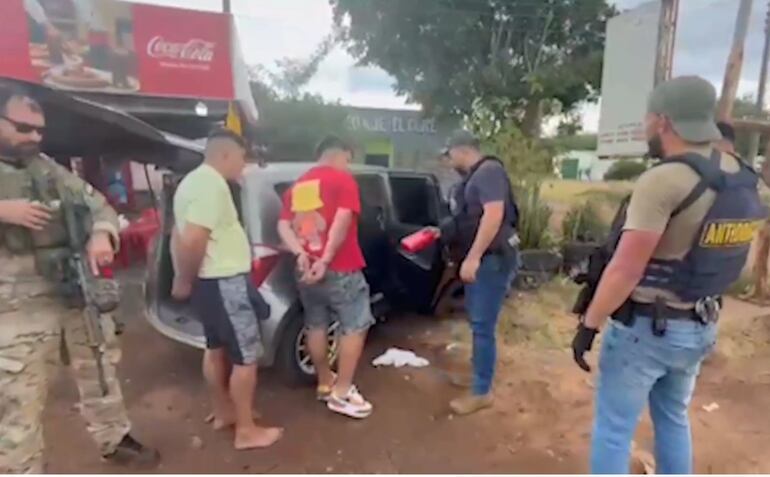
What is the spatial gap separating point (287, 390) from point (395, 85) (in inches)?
528

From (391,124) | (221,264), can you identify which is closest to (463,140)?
(221,264)

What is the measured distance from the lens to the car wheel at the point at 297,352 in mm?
3418

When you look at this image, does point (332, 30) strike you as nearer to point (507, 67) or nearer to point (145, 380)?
point (507, 67)

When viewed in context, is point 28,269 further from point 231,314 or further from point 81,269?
point 231,314

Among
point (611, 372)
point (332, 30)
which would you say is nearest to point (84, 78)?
point (332, 30)

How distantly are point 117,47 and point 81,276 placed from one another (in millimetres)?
10353

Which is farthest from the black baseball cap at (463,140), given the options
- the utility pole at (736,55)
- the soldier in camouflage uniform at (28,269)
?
the utility pole at (736,55)

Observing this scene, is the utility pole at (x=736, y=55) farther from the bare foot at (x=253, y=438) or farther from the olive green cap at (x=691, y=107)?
the bare foot at (x=253, y=438)

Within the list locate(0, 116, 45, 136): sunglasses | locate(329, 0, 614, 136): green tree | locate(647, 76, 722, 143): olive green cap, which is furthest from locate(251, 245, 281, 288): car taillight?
locate(329, 0, 614, 136): green tree

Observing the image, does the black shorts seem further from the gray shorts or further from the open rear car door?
the open rear car door

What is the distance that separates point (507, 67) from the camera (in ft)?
45.4

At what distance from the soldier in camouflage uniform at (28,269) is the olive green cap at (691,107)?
7.14ft

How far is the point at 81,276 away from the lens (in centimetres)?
231

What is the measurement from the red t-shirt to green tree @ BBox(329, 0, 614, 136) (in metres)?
10.8
